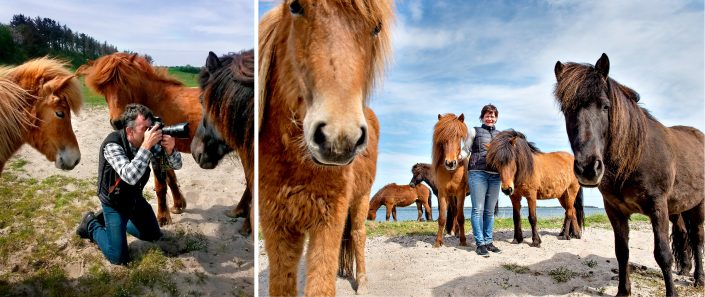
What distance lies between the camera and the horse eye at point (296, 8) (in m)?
0.94

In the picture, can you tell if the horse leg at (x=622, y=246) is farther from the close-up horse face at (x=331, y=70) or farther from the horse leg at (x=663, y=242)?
the close-up horse face at (x=331, y=70)

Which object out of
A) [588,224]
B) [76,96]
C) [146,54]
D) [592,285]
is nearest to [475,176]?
[592,285]

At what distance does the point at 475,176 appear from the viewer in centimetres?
323

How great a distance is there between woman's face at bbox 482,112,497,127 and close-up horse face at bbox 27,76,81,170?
2.53 meters

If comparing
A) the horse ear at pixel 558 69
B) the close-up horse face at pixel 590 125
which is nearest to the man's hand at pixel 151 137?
the close-up horse face at pixel 590 125

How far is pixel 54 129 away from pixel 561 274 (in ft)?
9.01

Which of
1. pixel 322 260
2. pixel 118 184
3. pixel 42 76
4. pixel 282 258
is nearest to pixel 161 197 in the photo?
pixel 118 184

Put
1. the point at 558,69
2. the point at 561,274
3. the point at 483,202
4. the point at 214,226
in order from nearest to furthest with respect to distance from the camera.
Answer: the point at 214,226
the point at 558,69
the point at 561,274
the point at 483,202

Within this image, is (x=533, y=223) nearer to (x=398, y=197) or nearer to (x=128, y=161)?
(x=398, y=197)

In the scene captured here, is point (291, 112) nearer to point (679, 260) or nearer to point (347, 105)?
point (347, 105)

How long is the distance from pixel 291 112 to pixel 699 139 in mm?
2769

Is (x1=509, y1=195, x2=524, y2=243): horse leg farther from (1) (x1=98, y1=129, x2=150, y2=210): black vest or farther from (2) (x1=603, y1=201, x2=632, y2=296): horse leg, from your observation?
(1) (x1=98, y1=129, x2=150, y2=210): black vest

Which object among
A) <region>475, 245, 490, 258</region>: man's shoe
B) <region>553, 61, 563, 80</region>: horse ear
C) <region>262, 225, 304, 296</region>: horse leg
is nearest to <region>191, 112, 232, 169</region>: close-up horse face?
<region>262, 225, 304, 296</region>: horse leg

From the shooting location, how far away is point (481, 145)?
10.6ft
